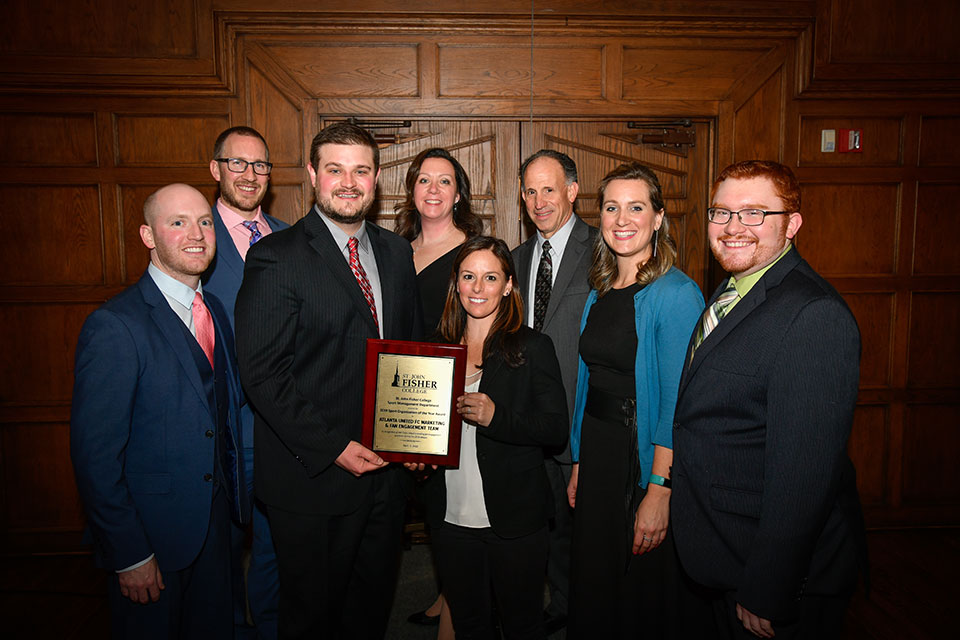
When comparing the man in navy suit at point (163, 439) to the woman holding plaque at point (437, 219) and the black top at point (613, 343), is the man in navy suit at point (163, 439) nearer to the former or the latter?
the woman holding plaque at point (437, 219)

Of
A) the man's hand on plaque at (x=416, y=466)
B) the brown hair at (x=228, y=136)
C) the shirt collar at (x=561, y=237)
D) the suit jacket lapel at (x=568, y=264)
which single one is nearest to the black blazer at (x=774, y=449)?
the man's hand on plaque at (x=416, y=466)

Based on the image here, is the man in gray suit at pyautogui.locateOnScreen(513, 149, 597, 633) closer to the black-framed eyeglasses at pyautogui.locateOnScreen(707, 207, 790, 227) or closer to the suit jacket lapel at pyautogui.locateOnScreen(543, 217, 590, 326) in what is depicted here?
the suit jacket lapel at pyautogui.locateOnScreen(543, 217, 590, 326)

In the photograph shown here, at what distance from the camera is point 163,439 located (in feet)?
6.31

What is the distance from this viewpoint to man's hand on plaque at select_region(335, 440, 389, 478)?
205 centimetres

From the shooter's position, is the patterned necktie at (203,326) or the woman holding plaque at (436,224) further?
the woman holding plaque at (436,224)

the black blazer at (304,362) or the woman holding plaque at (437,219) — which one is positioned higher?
the woman holding plaque at (437,219)

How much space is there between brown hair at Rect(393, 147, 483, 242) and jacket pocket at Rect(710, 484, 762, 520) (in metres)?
1.95

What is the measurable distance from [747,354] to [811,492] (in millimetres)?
371

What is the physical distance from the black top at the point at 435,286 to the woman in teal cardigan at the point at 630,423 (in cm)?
84

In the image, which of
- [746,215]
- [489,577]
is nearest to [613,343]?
[746,215]

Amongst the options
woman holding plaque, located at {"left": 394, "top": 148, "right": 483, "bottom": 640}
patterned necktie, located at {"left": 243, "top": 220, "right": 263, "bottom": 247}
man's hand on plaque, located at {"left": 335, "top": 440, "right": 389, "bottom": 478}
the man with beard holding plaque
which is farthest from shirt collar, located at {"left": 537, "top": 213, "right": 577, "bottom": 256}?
patterned necktie, located at {"left": 243, "top": 220, "right": 263, "bottom": 247}

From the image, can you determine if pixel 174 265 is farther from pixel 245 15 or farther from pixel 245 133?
pixel 245 15

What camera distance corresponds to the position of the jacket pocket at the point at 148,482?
191cm

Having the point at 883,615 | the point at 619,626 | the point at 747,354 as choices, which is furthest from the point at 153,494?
the point at 883,615
